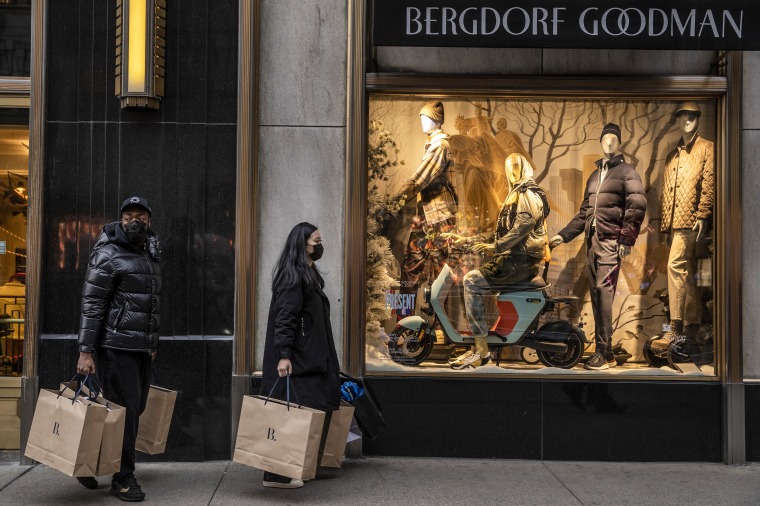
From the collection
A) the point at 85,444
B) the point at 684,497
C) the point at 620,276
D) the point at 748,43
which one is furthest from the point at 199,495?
the point at 748,43

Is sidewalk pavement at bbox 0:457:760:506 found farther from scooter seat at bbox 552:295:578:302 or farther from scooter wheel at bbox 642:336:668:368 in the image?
scooter seat at bbox 552:295:578:302

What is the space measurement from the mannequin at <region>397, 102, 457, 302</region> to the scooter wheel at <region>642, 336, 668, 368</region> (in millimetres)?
1864

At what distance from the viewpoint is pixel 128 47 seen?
6570 mm

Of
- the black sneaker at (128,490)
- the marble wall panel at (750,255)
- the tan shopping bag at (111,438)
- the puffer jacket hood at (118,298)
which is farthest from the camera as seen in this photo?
the marble wall panel at (750,255)

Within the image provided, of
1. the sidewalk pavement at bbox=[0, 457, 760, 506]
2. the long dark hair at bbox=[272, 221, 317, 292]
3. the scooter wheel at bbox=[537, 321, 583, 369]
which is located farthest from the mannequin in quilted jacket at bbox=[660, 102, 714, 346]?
the long dark hair at bbox=[272, 221, 317, 292]

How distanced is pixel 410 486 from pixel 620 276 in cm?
262

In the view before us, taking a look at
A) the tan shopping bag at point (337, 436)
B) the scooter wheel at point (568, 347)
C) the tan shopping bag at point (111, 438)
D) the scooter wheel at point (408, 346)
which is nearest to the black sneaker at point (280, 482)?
the tan shopping bag at point (337, 436)

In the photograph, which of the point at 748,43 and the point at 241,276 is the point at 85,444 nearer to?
the point at 241,276

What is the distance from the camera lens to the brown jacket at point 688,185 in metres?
7.02

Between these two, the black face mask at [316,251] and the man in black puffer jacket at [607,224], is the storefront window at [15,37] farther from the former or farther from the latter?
the man in black puffer jacket at [607,224]

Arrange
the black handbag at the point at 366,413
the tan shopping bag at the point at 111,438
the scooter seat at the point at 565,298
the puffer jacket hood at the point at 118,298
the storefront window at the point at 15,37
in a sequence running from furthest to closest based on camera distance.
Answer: the scooter seat at the point at 565,298 < the storefront window at the point at 15,37 < the black handbag at the point at 366,413 < the puffer jacket hood at the point at 118,298 < the tan shopping bag at the point at 111,438

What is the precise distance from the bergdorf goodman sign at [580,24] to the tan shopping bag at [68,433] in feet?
11.3

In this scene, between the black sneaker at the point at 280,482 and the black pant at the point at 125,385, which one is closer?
the black pant at the point at 125,385

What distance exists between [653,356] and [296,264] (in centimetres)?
332
